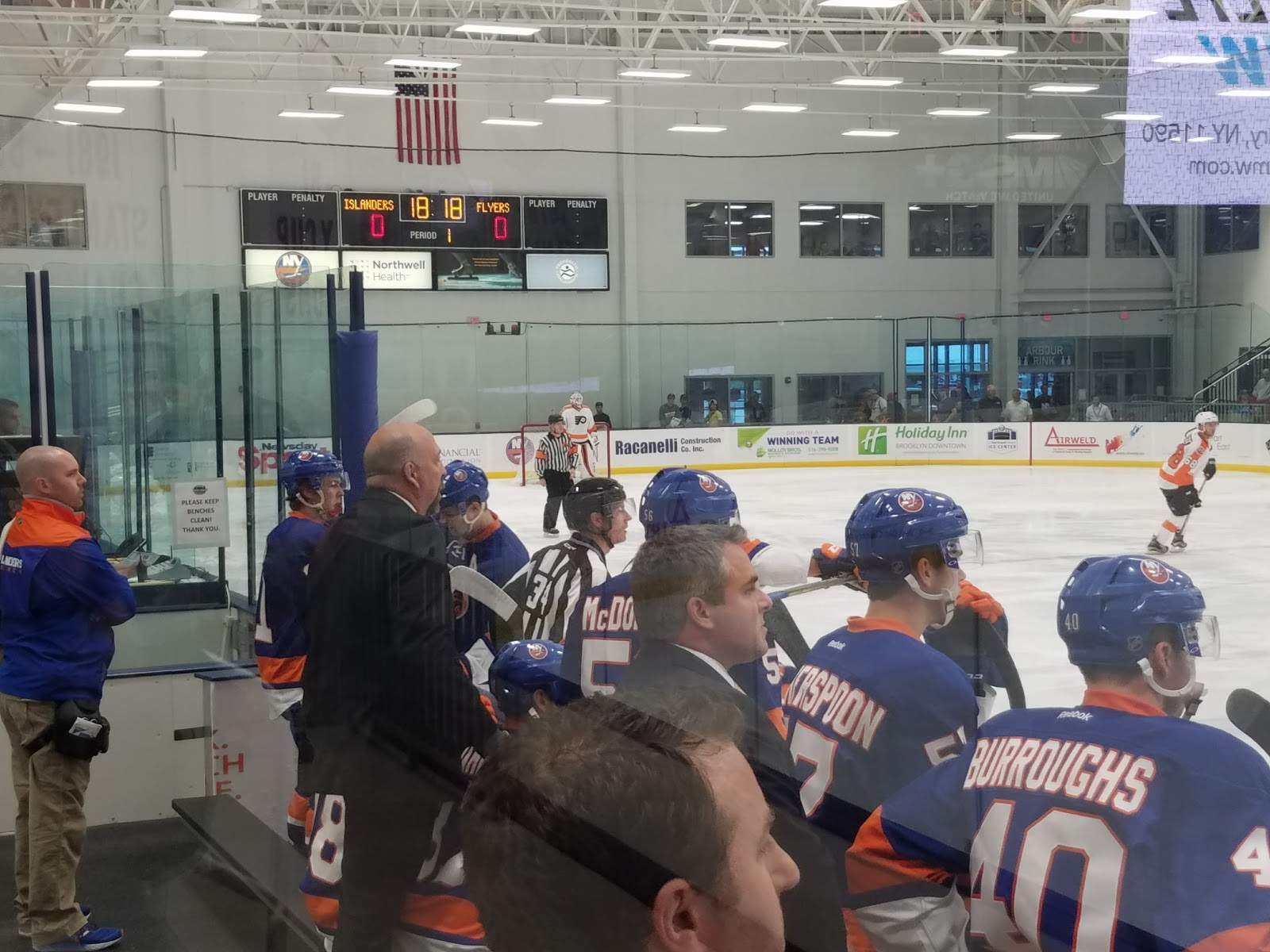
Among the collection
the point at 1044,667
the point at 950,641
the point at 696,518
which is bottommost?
the point at 1044,667

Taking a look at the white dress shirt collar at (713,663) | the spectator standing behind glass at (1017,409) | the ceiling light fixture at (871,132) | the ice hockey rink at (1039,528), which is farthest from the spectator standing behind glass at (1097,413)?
the white dress shirt collar at (713,663)

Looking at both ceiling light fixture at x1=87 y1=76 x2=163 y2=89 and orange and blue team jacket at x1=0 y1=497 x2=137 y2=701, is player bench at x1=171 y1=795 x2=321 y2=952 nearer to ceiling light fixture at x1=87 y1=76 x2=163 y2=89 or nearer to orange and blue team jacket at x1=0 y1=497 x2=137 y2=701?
orange and blue team jacket at x1=0 y1=497 x2=137 y2=701

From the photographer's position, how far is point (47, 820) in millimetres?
2709

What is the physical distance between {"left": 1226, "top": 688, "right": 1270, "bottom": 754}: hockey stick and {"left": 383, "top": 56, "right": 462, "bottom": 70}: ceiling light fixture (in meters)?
12.1

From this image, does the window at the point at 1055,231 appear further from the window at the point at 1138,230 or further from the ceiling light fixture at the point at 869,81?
the ceiling light fixture at the point at 869,81

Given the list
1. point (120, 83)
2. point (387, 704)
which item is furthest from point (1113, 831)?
point (120, 83)

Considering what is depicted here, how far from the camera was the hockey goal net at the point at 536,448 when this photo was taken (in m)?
12.6

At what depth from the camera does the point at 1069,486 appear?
37.9 feet

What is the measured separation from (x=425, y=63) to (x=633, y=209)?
2.61 m

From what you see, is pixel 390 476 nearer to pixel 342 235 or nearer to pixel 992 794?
pixel 992 794

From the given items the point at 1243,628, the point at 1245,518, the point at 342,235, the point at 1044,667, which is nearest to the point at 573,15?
the point at 342,235

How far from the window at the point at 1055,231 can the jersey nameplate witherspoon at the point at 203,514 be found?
8.11 meters

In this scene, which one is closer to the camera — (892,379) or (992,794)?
(992,794)

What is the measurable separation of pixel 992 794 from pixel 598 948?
647 mm
